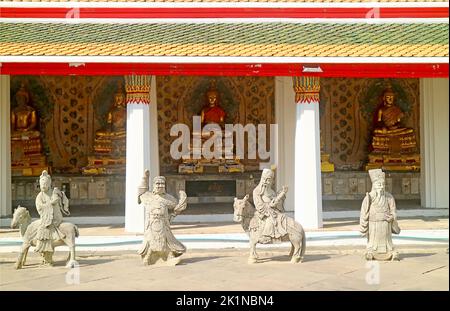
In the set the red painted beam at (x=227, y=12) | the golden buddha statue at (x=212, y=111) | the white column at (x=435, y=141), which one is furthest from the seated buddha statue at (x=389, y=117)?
the golden buddha statue at (x=212, y=111)

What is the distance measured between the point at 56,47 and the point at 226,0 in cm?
421

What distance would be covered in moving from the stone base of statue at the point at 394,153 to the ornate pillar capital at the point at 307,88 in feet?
16.7

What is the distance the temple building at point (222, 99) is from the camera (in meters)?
12.2

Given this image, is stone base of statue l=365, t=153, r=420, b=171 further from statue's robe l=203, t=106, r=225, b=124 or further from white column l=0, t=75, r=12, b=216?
white column l=0, t=75, r=12, b=216

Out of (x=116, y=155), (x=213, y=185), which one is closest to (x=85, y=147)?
(x=116, y=155)

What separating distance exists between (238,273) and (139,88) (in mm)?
5028

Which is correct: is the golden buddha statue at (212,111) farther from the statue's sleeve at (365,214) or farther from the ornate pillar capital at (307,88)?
the statue's sleeve at (365,214)

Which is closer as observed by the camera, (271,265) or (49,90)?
(271,265)

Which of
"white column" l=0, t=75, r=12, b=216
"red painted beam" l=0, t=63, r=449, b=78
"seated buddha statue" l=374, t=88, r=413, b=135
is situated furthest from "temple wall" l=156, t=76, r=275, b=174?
"red painted beam" l=0, t=63, r=449, b=78

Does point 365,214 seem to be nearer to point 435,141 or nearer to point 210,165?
point 435,141

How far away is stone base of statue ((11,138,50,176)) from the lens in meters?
16.0

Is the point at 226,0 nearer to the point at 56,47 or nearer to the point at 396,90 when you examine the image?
the point at 56,47

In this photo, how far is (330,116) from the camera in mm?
17547
